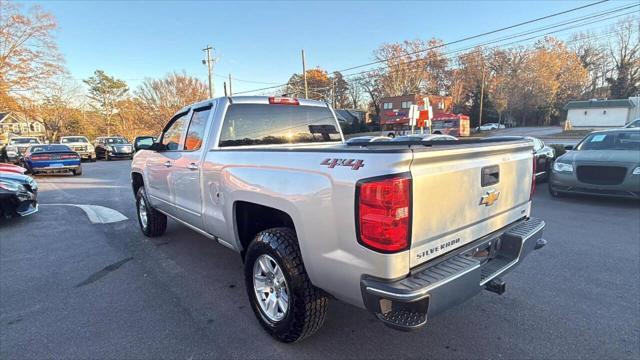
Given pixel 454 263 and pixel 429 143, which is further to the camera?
pixel 429 143

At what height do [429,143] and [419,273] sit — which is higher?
[429,143]

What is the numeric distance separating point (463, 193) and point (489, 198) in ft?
1.22

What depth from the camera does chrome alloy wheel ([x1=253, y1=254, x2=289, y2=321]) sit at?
2.66 metres

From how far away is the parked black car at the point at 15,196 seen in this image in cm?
604

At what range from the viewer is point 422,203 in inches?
78.3

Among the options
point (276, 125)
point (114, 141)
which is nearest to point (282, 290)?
point (276, 125)

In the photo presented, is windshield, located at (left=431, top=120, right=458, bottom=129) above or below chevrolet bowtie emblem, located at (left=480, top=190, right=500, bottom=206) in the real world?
above

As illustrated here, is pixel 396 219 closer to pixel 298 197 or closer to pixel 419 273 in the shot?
pixel 419 273

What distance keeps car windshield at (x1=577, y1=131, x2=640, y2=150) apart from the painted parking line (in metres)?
10.1

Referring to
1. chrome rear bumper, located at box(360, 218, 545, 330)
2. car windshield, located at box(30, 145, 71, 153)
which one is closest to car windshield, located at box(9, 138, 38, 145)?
car windshield, located at box(30, 145, 71, 153)

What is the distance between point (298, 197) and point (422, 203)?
2.62ft

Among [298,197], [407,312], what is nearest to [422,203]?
[407,312]

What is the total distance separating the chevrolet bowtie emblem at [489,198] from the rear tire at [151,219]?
4620 mm

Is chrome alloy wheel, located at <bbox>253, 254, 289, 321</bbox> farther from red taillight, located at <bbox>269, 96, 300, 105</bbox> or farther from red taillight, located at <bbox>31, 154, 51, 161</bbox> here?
red taillight, located at <bbox>31, 154, 51, 161</bbox>
